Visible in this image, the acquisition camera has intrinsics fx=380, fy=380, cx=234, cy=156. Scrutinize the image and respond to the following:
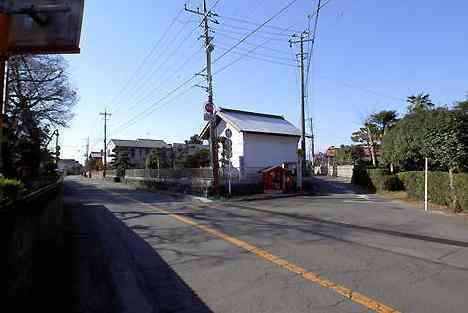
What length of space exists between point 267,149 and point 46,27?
997 inches

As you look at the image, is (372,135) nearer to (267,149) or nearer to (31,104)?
(267,149)

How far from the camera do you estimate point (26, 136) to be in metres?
28.5

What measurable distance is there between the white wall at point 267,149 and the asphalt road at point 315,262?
16.1 meters

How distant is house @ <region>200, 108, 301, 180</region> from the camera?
2833cm

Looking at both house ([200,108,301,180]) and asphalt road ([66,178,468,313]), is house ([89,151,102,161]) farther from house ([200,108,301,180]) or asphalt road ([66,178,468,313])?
asphalt road ([66,178,468,313])

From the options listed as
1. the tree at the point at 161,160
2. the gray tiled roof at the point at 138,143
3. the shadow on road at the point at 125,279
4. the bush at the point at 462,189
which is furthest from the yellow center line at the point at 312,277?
the gray tiled roof at the point at 138,143

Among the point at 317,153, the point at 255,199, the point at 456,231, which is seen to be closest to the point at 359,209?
the point at 456,231

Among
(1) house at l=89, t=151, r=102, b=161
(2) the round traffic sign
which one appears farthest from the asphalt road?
(1) house at l=89, t=151, r=102, b=161

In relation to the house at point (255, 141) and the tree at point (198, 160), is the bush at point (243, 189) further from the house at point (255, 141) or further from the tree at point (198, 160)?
the tree at point (198, 160)

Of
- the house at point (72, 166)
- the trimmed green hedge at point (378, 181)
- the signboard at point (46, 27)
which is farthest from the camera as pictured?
the house at point (72, 166)

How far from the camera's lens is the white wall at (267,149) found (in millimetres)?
28984

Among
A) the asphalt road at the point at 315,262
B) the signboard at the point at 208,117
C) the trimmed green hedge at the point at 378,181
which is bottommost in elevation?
the asphalt road at the point at 315,262

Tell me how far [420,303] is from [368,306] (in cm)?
69

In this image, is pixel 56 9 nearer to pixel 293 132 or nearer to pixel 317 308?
pixel 317 308
